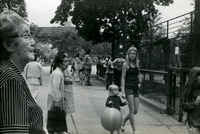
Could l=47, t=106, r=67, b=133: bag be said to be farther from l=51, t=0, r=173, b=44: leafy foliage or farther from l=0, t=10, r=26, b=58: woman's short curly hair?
l=51, t=0, r=173, b=44: leafy foliage

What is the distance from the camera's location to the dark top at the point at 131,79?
5895 mm

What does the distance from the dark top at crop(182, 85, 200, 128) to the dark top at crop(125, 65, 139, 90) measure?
195 cm

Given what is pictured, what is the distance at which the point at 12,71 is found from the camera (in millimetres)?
1333

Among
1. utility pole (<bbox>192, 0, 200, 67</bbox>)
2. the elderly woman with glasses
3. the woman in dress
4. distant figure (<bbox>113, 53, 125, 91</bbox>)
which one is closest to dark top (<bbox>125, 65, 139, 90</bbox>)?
the woman in dress

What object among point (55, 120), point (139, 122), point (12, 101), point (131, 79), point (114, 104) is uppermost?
point (12, 101)

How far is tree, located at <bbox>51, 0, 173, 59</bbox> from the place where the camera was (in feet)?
54.4

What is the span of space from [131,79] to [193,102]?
209cm

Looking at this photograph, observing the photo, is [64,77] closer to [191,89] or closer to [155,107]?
[191,89]

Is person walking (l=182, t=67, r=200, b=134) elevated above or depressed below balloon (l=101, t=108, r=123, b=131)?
above

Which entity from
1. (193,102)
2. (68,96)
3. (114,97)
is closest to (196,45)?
(114,97)

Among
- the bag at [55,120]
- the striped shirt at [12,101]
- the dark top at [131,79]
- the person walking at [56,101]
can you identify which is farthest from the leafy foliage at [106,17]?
the striped shirt at [12,101]

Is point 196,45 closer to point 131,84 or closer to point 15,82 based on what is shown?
point 131,84

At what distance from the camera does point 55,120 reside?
5285 mm

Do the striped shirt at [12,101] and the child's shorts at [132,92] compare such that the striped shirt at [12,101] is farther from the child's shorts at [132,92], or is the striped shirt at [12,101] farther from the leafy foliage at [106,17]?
the leafy foliage at [106,17]
